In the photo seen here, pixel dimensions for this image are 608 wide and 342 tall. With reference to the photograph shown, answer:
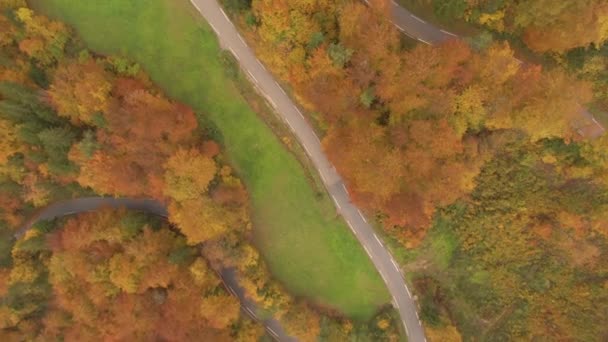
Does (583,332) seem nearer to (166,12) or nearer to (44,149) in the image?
(166,12)

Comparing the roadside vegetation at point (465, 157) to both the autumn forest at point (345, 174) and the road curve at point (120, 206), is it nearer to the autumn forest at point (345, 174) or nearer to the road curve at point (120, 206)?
the autumn forest at point (345, 174)

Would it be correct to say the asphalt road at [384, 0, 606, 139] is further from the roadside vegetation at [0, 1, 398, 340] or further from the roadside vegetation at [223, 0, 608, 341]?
the roadside vegetation at [0, 1, 398, 340]

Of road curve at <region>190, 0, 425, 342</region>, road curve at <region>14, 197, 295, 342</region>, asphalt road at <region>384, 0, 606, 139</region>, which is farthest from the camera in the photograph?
road curve at <region>14, 197, 295, 342</region>

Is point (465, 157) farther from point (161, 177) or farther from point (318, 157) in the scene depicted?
point (161, 177)

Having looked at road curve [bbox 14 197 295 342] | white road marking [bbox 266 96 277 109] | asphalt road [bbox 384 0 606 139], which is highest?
asphalt road [bbox 384 0 606 139]

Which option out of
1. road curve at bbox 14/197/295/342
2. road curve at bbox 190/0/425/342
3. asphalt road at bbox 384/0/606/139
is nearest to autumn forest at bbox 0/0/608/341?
road curve at bbox 14/197/295/342

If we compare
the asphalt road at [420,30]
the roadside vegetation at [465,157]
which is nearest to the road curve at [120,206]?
the roadside vegetation at [465,157]
